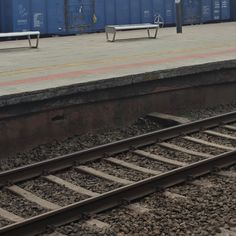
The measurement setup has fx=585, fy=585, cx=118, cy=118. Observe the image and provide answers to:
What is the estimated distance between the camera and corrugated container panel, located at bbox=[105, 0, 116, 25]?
85.5 ft

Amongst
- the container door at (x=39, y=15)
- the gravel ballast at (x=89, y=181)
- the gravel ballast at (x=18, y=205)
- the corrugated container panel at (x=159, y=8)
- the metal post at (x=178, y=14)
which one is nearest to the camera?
the gravel ballast at (x=18, y=205)

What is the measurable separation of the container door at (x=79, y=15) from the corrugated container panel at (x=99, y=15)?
176 millimetres

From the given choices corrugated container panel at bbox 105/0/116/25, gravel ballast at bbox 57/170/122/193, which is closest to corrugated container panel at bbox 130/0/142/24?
corrugated container panel at bbox 105/0/116/25

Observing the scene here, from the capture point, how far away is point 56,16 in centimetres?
2444

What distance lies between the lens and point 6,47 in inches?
744

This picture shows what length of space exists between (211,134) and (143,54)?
5.36 metres

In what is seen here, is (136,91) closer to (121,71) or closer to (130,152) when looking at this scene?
(121,71)

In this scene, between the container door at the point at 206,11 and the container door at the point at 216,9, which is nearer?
the container door at the point at 206,11

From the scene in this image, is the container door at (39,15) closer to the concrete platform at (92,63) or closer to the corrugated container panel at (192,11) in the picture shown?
the concrete platform at (92,63)

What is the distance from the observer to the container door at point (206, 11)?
29583 mm

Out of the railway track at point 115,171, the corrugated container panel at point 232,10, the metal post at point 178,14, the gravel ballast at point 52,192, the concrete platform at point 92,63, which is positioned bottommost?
the gravel ballast at point 52,192

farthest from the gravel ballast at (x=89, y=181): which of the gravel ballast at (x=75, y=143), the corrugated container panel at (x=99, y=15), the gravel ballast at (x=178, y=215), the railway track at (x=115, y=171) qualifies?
the corrugated container panel at (x=99, y=15)

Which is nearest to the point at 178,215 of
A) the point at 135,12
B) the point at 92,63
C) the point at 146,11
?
the point at 92,63

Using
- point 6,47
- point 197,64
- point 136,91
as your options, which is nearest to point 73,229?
point 136,91
